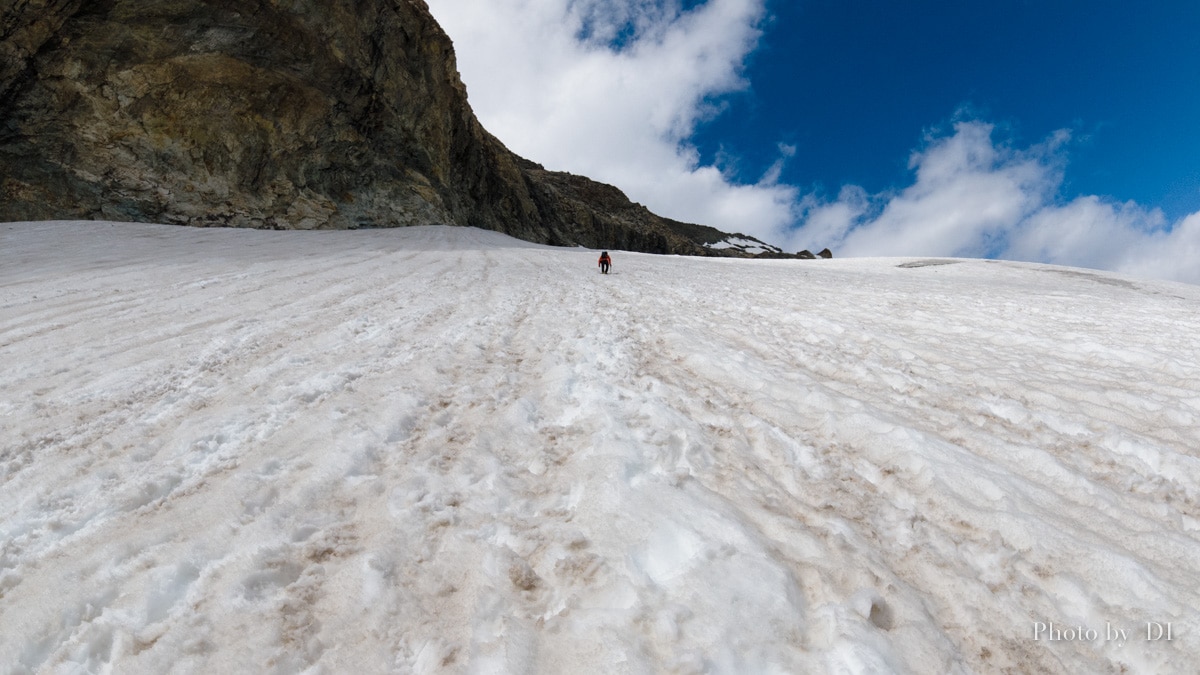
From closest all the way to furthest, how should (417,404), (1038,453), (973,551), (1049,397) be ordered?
(973,551), (1038,453), (417,404), (1049,397)

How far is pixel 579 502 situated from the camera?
8.64 ft

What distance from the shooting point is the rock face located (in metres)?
19.8

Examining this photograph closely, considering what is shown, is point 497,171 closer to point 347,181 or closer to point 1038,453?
point 347,181

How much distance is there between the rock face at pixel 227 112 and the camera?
19.8 m

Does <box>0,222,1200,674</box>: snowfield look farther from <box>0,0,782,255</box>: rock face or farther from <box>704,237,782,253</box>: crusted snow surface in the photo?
<box>704,237,782,253</box>: crusted snow surface

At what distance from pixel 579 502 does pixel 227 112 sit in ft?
95.4

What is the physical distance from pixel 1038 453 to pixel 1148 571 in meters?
1.17

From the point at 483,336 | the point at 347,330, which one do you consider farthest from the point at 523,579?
the point at 347,330

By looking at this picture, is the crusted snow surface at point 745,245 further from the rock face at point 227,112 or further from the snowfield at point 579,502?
the snowfield at point 579,502

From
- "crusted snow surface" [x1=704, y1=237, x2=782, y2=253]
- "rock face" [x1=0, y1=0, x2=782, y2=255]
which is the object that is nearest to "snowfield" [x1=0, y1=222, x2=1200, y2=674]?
"rock face" [x1=0, y1=0, x2=782, y2=255]

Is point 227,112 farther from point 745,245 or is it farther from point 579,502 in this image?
point 745,245

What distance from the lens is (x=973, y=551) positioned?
2.38 metres

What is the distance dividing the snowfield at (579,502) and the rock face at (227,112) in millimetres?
21232

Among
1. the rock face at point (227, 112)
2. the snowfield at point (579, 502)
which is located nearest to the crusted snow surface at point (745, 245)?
the rock face at point (227, 112)
